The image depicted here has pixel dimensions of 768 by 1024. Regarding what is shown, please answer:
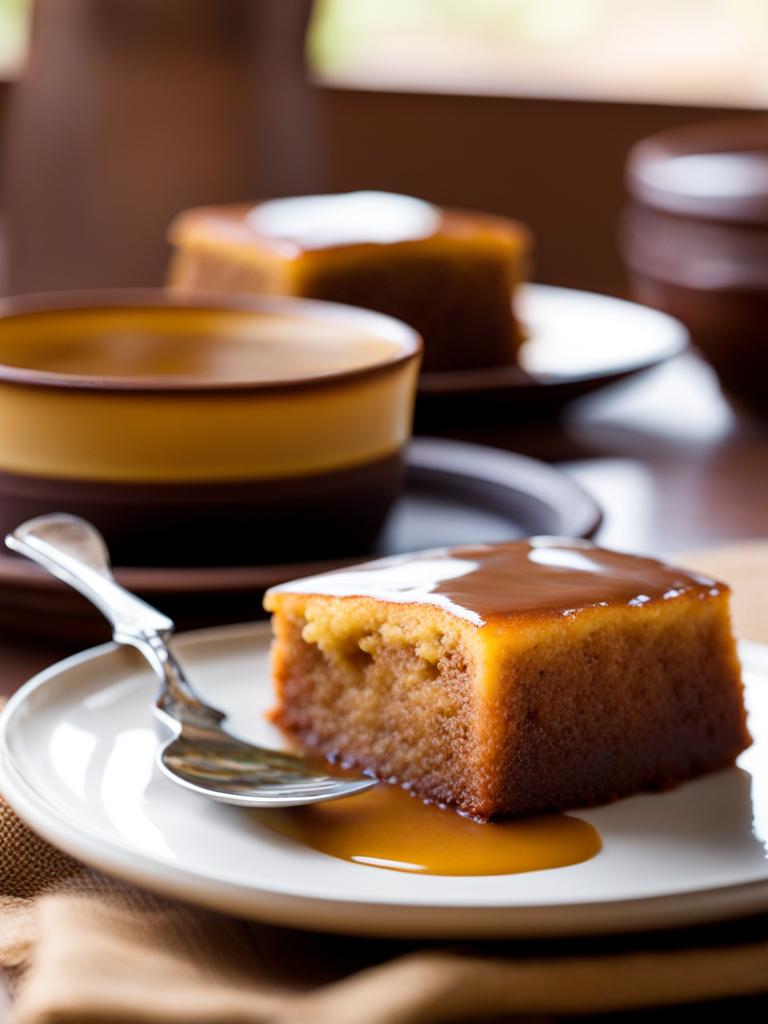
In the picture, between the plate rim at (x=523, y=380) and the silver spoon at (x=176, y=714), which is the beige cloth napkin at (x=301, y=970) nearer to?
the silver spoon at (x=176, y=714)

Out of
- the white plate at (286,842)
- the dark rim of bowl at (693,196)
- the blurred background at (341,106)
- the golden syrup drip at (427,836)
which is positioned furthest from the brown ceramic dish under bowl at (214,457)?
the blurred background at (341,106)

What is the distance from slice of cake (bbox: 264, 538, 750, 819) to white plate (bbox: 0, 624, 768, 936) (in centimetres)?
2

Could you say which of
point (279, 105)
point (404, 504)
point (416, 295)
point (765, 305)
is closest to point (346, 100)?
point (279, 105)

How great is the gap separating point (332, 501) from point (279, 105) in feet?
3.22

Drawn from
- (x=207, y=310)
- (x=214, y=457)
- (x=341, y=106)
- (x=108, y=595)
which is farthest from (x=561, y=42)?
(x=108, y=595)

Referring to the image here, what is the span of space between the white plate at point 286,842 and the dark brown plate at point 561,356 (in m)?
0.57

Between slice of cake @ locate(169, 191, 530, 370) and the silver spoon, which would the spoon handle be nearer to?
the silver spoon

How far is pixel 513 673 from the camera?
2.30ft

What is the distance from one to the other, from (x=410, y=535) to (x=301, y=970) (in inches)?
20.7

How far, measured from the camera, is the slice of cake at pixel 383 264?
1577 millimetres

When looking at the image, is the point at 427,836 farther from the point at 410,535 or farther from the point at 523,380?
the point at 523,380

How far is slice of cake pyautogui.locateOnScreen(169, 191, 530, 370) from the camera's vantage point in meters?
1.58

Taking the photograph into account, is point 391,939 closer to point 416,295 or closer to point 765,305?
point 765,305

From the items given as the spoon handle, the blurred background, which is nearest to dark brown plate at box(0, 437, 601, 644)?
the spoon handle
